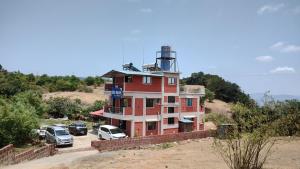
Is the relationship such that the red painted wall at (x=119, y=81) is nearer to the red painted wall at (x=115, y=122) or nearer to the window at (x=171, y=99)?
the red painted wall at (x=115, y=122)

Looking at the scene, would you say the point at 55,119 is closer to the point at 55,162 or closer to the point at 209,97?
the point at 55,162

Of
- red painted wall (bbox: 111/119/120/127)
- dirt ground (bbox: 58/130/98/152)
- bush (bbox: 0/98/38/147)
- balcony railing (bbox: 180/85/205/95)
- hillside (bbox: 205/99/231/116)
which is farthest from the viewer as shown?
hillside (bbox: 205/99/231/116)

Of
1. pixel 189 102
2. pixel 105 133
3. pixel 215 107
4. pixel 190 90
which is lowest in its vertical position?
pixel 105 133

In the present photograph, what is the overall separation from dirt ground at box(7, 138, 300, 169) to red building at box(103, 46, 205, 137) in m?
7.53

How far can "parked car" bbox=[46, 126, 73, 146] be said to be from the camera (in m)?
35.8

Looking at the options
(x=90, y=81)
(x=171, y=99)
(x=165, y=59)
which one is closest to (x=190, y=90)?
(x=171, y=99)

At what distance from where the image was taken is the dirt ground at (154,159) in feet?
84.7

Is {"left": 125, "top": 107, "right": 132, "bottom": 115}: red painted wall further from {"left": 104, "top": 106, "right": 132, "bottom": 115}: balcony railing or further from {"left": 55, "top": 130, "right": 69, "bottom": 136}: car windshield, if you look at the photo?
{"left": 55, "top": 130, "right": 69, "bottom": 136}: car windshield

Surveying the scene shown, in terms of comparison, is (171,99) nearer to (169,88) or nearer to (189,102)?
(169,88)

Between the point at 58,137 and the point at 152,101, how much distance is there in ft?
47.0

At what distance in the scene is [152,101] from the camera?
45.8 m

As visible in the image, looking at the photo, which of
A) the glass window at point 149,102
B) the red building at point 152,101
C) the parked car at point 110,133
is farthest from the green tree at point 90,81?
the parked car at point 110,133

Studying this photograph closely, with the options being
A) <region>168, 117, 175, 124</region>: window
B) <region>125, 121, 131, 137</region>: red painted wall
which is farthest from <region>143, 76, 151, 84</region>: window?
<region>168, 117, 175, 124</region>: window

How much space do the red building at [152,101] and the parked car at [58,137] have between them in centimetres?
830
